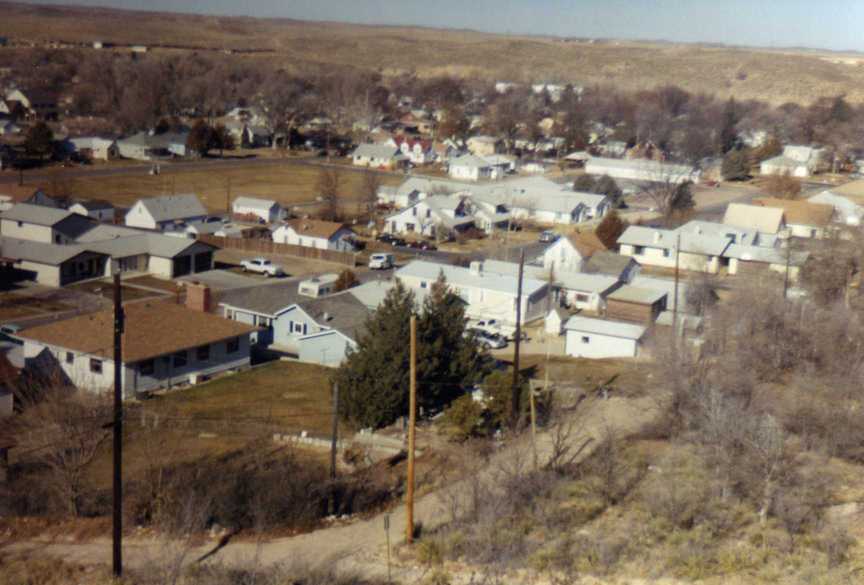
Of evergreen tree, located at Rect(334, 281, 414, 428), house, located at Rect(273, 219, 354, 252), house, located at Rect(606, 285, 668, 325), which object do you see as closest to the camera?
evergreen tree, located at Rect(334, 281, 414, 428)

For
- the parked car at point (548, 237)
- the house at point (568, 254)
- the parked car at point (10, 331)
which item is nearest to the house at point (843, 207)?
the parked car at point (548, 237)

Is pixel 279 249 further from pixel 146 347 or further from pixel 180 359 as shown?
pixel 146 347

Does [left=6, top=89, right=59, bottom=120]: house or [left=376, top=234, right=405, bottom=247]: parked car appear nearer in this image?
[left=376, top=234, right=405, bottom=247]: parked car

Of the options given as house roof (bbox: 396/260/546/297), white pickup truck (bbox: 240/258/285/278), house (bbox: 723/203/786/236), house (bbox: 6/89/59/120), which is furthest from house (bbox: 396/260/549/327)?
house (bbox: 6/89/59/120)

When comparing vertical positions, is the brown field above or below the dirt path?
above

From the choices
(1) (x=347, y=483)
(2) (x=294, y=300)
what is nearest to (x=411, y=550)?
(1) (x=347, y=483)

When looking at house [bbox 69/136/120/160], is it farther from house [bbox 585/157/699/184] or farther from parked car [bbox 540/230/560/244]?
parked car [bbox 540/230/560/244]

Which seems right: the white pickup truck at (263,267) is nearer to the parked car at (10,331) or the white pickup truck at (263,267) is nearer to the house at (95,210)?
the house at (95,210)
